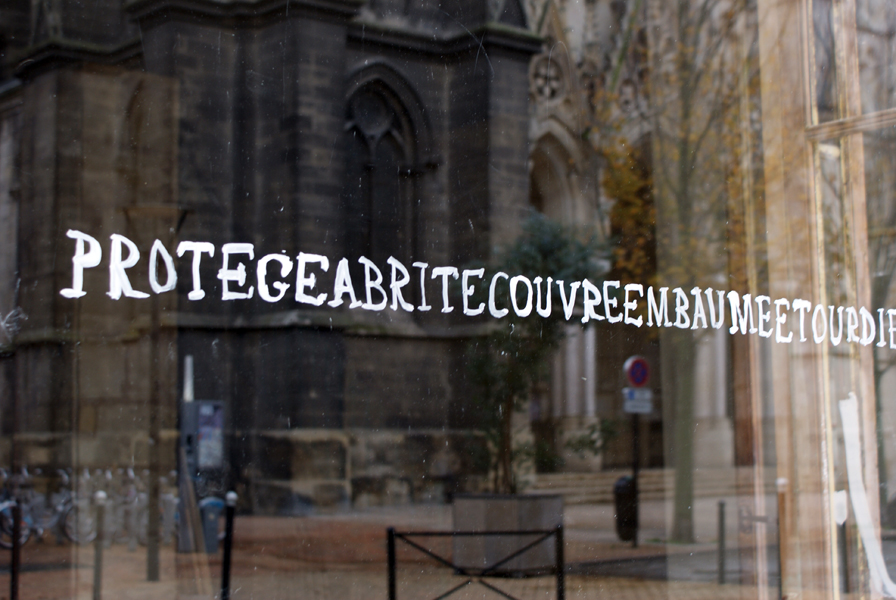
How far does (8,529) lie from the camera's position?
4.52 m

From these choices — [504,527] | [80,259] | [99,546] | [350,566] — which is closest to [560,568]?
[504,527]

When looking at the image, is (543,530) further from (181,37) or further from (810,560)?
(181,37)

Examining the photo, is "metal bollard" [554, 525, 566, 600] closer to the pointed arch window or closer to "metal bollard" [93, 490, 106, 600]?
the pointed arch window

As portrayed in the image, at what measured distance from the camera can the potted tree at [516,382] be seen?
5.47m

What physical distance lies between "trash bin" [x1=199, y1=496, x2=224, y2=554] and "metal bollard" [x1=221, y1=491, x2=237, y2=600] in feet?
0.15

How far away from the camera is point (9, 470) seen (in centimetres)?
463

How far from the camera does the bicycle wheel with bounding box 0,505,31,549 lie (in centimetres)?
449

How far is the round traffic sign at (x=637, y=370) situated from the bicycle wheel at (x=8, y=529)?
3045mm

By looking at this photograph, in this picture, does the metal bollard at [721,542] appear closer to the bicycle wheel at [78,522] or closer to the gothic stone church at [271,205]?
the gothic stone church at [271,205]

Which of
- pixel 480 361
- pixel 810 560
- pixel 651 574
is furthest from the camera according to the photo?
pixel 810 560

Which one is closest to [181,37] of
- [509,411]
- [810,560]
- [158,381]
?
[158,381]

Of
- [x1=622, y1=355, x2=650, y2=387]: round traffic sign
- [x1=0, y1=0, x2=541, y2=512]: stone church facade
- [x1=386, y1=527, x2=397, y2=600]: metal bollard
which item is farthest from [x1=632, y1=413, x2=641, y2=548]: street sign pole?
[x1=386, y1=527, x2=397, y2=600]: metal bollard

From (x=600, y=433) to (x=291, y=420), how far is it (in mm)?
1695

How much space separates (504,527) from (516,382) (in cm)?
71
